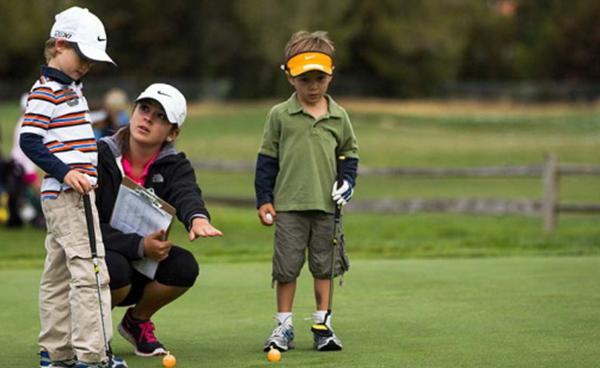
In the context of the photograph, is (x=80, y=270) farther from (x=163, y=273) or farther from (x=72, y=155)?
(x=163, y=273)

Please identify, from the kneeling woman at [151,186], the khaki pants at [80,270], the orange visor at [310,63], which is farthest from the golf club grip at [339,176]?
the khaki pants at [80,270]

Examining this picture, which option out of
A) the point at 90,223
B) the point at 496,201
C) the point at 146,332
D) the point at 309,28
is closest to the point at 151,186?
the point at 90,223

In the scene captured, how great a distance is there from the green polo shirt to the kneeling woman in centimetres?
60

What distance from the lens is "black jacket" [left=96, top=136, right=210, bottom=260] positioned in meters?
6.60

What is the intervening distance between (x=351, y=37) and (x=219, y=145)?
32951 mm

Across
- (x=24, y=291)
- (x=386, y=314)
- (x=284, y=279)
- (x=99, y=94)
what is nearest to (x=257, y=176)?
(x=284, y=279)

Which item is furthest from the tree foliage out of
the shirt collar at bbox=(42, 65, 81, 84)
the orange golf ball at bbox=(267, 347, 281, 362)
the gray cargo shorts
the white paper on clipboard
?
the shirt collar at bbox=(42, 65, 81, 84)

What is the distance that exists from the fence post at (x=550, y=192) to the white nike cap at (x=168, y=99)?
33.9 ft

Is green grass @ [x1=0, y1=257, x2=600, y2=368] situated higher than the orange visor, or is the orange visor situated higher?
the orange visor

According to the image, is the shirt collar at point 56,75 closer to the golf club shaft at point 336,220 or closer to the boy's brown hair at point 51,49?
the boy's brown hair at point 51,49

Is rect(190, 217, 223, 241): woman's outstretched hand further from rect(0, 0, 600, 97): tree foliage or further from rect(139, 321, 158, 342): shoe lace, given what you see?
rect(0, 0, 600, 97): tree foliage

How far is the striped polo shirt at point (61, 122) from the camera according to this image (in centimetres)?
604

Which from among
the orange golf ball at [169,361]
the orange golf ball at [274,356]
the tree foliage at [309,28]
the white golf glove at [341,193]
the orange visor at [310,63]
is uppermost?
the tree foliage at [309,28]

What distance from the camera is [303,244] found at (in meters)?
7.20
